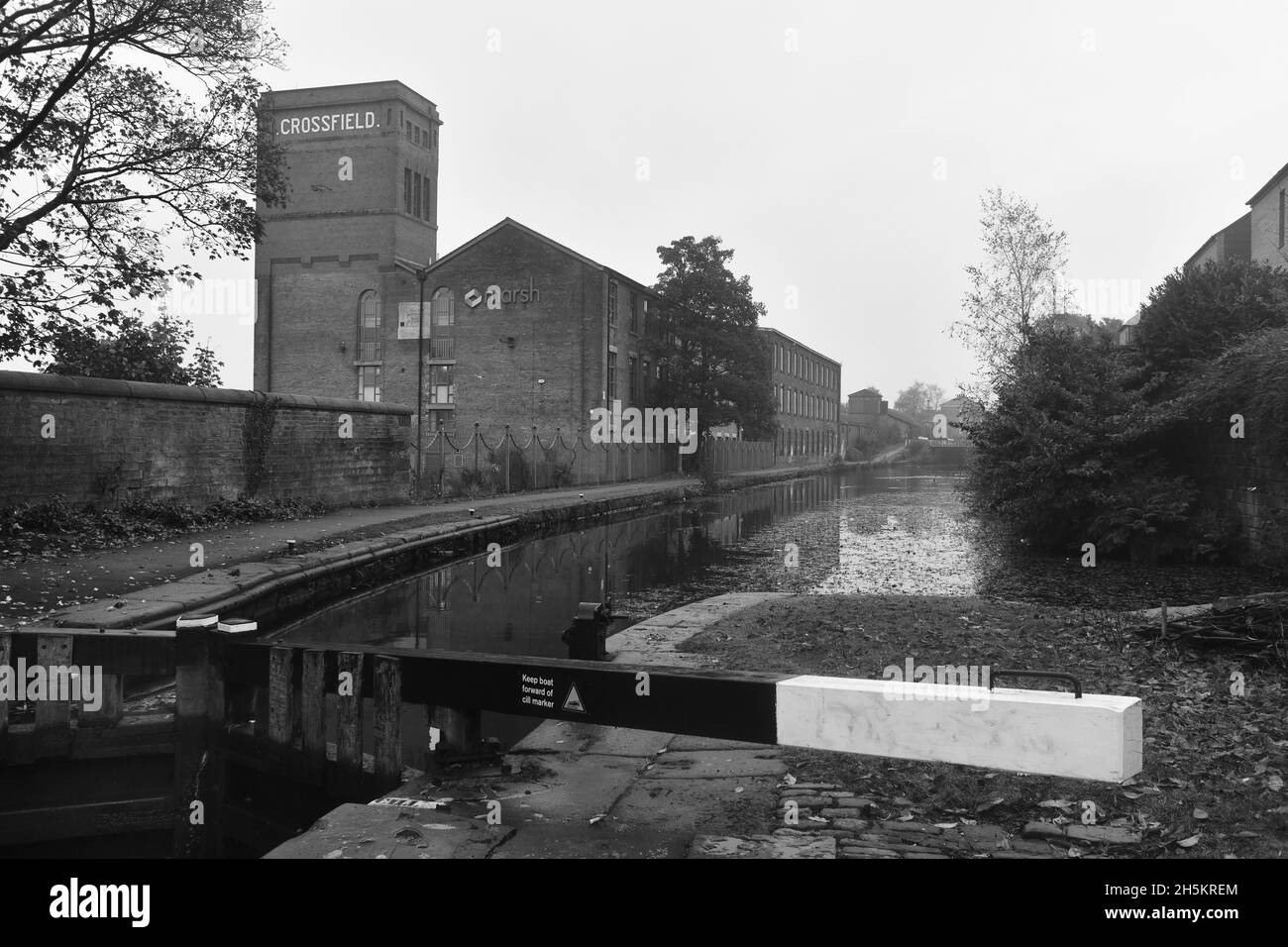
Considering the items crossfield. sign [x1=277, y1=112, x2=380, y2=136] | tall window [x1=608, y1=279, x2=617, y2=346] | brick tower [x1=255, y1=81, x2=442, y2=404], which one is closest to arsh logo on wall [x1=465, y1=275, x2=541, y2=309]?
tall window [x1=608, y1=279, x2=617, y2=346]

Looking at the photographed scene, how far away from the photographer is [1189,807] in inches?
163

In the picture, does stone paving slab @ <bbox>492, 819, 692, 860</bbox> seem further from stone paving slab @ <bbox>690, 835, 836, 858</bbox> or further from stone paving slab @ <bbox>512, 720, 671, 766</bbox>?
stone paving slab @ <bbox>512, 720, 671, 766</bbox>

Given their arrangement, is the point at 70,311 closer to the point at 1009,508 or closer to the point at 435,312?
the point at 1009,508

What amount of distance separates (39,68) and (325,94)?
1410 inches

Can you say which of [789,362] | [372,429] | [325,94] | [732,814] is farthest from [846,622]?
[789,362]

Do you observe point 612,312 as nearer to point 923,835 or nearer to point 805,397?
point 923,835

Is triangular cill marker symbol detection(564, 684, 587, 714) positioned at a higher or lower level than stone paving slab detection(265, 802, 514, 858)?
higher

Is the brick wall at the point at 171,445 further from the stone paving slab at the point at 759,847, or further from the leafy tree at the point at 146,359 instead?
the stone paving slab at the point at 759,847

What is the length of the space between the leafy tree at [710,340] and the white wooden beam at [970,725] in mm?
39746

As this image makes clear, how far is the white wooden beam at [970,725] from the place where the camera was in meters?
3.77

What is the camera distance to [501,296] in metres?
39.6

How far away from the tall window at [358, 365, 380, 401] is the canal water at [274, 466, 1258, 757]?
75.7 ft

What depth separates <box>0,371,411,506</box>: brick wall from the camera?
13039 millimetres

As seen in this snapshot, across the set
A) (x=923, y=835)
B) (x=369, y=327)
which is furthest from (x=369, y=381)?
(x=923, y=835)
